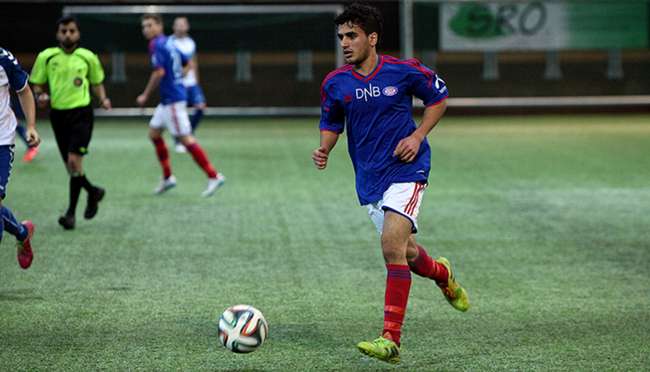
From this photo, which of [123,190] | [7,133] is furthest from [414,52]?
[7,133]

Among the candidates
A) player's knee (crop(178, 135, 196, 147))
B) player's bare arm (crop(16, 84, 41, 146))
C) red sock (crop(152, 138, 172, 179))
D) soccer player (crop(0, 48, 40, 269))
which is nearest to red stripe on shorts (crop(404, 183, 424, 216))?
soccer player (crop(0, 48, 40, 269))

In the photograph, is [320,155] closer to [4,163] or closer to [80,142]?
[4,163]

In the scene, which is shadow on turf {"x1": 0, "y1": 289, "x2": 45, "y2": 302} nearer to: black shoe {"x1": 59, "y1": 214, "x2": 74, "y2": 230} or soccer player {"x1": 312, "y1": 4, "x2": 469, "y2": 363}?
soccer player {"x1": 312, "y1": 4, "x2": 469, "y2": 363}

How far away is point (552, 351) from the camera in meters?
5.94

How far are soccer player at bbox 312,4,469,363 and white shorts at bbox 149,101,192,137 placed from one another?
6796 mm

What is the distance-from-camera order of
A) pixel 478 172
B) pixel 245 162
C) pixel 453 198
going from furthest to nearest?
pixel 245 162 < pixel 478 172 < pixel 453 198

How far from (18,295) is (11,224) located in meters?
0.64

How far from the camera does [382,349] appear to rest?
549cm

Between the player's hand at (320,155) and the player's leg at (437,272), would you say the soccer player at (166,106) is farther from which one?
the player's hand at (320,155)

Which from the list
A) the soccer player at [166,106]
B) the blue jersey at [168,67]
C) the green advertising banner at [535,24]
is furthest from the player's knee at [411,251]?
the green advertising banner at [535,24]

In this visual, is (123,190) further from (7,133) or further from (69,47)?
(7,133)

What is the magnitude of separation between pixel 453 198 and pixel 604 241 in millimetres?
2798

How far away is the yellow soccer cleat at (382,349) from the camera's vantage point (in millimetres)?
5477

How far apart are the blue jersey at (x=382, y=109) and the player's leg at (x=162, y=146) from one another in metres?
6.84
